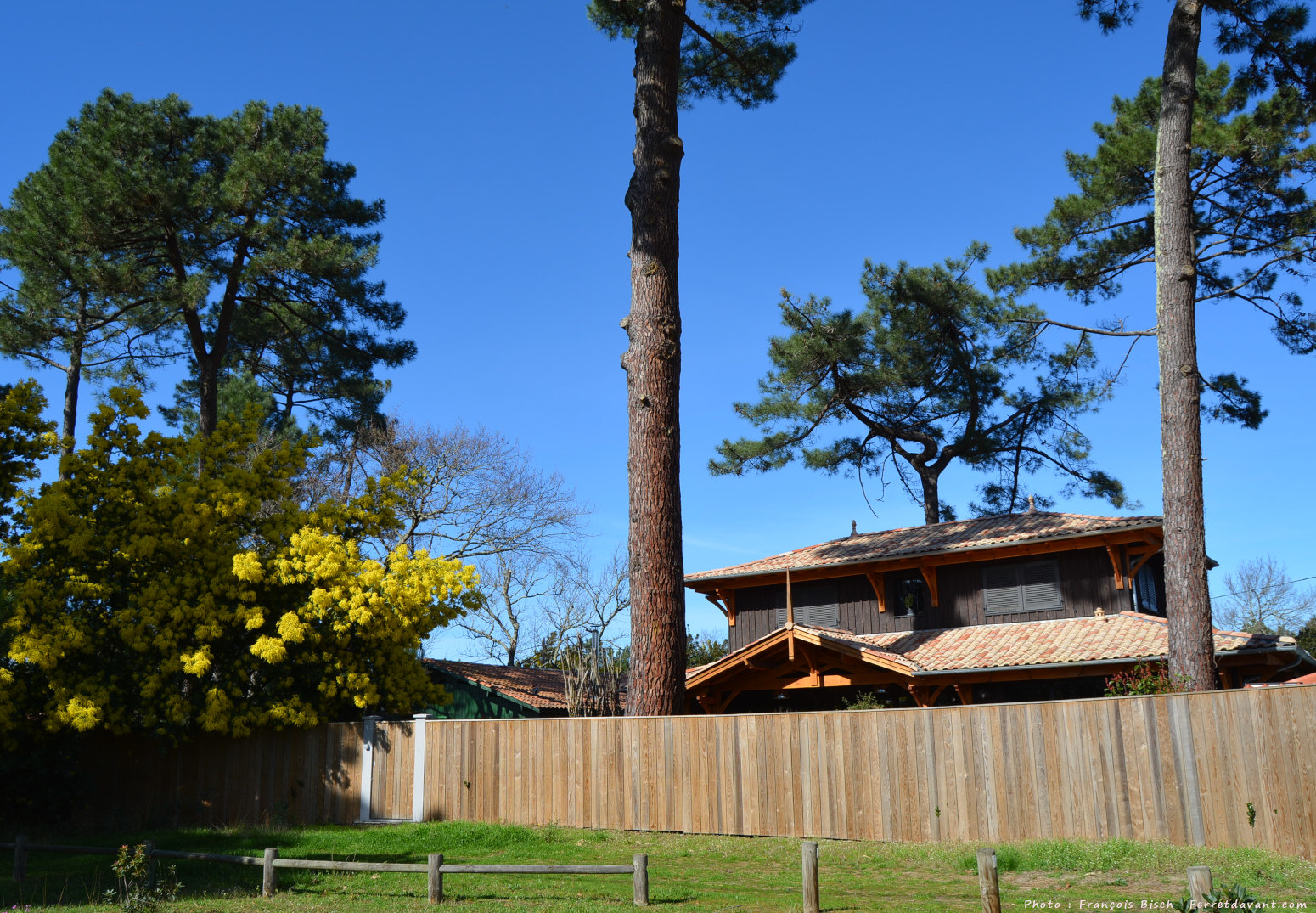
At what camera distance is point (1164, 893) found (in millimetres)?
8969

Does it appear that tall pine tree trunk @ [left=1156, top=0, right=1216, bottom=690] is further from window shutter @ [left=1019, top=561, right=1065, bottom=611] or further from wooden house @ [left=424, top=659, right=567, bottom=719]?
Result: wooden house @ [left=424, top=659, right=567, bottom=719]

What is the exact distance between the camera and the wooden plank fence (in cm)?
1122

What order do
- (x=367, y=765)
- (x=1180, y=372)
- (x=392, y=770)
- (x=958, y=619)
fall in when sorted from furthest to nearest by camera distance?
(x=958, y=619)
(x=367, y=765)
(x=392, y=770)
(x=1180, y=372)

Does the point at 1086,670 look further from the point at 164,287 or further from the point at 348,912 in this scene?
the point at 164,287

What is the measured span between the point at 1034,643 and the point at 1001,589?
251cm

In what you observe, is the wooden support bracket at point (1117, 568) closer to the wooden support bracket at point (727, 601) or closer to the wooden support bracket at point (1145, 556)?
the wooden support bracket at point (1145, 556)

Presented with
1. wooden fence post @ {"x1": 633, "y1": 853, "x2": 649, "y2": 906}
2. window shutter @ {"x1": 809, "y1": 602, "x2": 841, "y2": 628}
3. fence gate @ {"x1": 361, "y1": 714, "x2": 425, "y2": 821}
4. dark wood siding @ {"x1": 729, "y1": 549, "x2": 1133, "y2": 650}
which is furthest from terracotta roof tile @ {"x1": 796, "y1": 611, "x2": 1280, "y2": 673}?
wooden fence post @ {"x1": 633, "y1": 853, "x2": 649, "y2": 906}

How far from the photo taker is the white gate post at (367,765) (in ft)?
55.4

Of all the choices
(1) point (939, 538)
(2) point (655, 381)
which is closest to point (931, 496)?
(1) point (939, 538)

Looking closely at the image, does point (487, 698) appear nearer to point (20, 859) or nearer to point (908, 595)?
point (908, 595)

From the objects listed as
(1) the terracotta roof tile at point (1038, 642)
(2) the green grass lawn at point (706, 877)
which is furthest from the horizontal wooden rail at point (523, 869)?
(1) the terracotta roof tile at point (1038, 642)

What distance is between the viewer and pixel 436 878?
965 centimetres

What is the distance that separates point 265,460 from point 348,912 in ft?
39.6

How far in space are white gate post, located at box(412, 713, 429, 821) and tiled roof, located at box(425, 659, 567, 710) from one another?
10821mm
